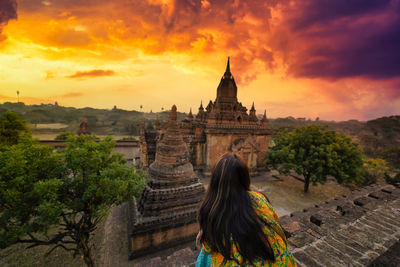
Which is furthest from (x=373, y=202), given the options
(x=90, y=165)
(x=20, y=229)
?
(x=20, y=229)

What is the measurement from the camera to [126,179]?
8.02 metres

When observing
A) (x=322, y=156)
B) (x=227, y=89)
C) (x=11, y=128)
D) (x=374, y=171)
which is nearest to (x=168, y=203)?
(x=322, y=156)

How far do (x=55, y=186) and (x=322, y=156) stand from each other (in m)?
18.3

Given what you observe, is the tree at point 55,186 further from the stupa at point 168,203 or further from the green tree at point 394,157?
the green tree at point 394,157

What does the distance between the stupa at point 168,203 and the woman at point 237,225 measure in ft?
26.2

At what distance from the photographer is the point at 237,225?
7.22ft

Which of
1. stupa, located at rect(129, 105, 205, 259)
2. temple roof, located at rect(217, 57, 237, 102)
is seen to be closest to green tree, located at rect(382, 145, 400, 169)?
temple roof, located at rect(217, 57, 237, 102)

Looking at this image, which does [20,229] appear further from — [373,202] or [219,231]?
[373,202]

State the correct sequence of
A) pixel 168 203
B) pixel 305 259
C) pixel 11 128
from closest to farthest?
pixel 305 259, pixel 168 203, pixel 11 128

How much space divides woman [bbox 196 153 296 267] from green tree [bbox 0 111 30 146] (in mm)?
24740

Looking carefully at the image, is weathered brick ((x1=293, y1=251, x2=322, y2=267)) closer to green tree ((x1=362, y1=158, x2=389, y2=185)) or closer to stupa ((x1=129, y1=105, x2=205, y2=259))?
stupa ((x1=129, y1=105, x2=205, y2=259))

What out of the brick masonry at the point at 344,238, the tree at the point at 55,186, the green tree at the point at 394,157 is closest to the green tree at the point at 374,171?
the green tree at the point at 394,157

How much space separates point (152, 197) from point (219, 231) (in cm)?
854

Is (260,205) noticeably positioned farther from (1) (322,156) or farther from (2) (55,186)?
(1) (322,156)
